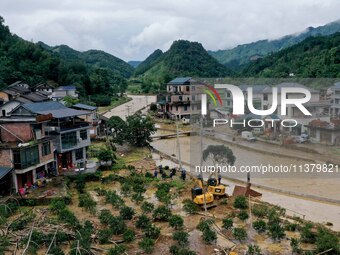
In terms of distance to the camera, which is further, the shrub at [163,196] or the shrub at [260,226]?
the shrub at [163,196]

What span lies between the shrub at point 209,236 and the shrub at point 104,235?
3.31m

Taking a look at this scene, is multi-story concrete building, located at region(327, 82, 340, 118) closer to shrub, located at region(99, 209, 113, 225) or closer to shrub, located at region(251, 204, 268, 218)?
shrub, located at region(251, 204, 268, 218)

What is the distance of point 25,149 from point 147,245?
30.0 ft

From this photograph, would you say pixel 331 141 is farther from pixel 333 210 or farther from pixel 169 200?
pixel 169 200

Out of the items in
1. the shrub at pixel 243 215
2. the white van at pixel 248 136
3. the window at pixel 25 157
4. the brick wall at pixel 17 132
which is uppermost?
the brick wall at pixel 17 132

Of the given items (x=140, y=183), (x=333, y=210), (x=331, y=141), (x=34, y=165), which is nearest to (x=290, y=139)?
(x=331, y=141)

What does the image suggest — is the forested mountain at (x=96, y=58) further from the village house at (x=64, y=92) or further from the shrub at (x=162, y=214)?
the shrub at (x=162, y=214)

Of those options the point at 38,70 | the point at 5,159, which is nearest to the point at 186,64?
the point at 38,70

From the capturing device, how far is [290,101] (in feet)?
82.0

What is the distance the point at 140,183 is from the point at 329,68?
3681 centimetres

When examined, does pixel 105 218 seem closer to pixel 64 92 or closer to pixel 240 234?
pixel 240 234

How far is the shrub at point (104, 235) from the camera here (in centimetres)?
1327

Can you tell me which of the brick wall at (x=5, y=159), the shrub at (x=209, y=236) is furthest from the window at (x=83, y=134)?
the shrub at (x=209, y=236)

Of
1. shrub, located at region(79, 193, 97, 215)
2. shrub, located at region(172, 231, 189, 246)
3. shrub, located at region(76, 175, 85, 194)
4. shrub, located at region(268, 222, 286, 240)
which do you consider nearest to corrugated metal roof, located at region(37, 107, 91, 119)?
shrub, located at region(76, 175, 85, 194)
